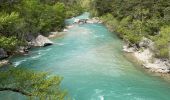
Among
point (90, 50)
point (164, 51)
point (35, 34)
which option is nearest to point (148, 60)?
point (164, 51)

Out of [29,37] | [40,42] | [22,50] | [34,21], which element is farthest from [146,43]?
[34,21]

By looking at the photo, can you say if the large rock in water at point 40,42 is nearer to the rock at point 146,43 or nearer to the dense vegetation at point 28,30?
the dense vegetation at point 28,30

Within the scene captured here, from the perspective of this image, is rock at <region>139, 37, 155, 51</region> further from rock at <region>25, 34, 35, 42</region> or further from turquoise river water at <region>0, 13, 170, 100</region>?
rock at <region>25, 34, 35, 42</region>

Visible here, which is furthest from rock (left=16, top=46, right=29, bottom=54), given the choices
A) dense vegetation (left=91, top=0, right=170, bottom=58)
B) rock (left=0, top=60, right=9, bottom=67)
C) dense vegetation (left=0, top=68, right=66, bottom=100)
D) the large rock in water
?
dense vegetation (left=0, top=68, right=66, bottom=100)

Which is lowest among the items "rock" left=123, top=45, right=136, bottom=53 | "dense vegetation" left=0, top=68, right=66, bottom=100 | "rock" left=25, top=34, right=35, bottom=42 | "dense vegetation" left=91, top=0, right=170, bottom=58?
"rock" left=123, top=45, right=136, bottom=53

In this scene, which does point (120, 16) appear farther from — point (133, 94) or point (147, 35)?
point (133, 94)

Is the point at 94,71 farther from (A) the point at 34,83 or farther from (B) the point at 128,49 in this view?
(A) the point at 34,83
